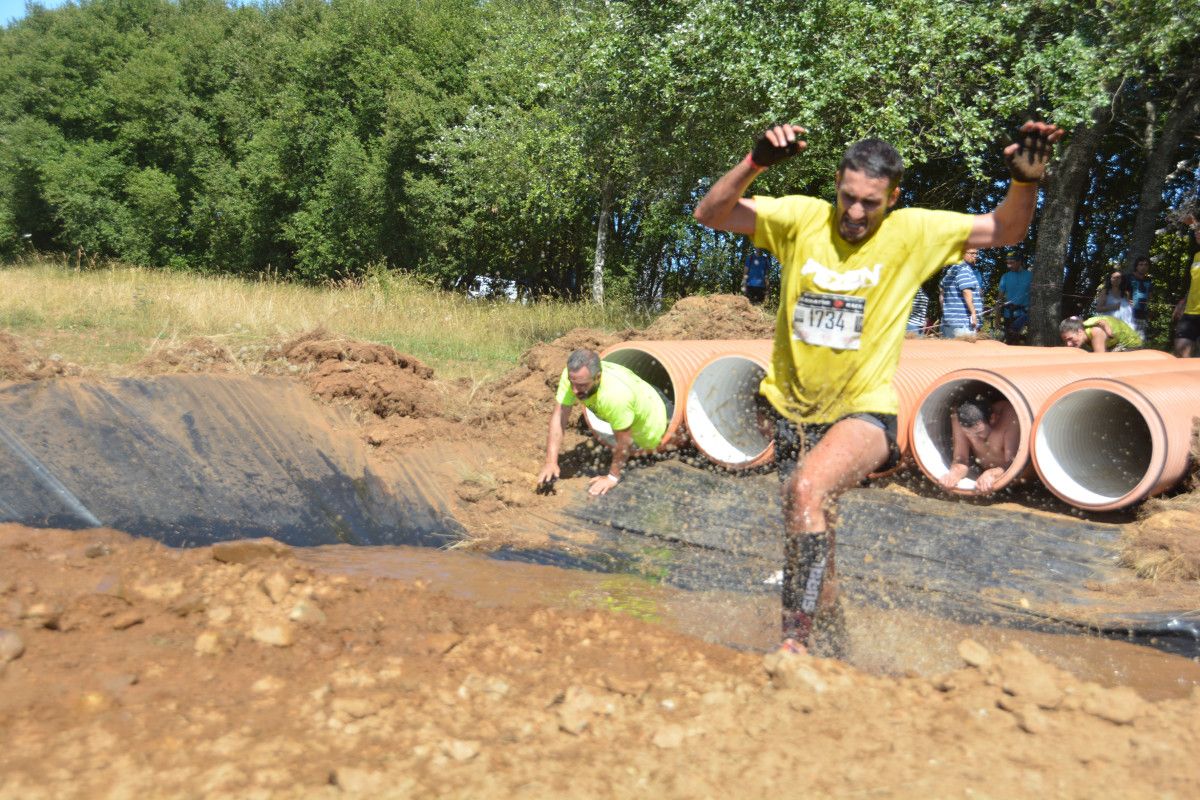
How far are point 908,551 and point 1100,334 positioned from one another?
6.54 metres

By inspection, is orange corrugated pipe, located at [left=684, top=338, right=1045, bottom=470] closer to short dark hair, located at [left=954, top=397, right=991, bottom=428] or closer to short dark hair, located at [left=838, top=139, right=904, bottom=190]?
short dark hair, located at [left=954, top=397, right=991, bottom=428]

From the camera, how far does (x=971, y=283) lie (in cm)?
1058

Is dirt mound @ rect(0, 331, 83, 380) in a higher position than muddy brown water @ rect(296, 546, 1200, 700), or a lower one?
higher

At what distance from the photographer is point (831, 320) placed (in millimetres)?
3928

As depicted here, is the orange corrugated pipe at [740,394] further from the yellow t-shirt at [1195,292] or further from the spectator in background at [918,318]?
the yellow t-shirt at [1195,292]

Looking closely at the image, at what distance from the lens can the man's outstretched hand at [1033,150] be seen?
139 inches

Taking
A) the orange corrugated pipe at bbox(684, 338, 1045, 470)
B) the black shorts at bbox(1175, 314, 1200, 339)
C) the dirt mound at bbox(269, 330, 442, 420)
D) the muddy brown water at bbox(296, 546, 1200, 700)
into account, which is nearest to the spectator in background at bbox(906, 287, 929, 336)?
the orange corrugated pipe at bbox(684, 338, 1045, 470)

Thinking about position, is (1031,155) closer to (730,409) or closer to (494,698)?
(494,698)

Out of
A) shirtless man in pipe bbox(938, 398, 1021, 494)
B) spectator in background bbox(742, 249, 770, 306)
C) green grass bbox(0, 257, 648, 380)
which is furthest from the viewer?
spectator in background bbox(742, 249, 770, 306)

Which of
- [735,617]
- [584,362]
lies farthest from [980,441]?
→ [735,617]

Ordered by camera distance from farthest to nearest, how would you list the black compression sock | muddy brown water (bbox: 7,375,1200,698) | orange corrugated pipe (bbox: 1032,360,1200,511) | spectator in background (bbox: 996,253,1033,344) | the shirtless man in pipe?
spectator in background (bbox: 996,253,1033,344) → the shirtless man in pipe → orange corrugated pipe (bbox: 1032,360,1200,511) → muddy brown water (bbox: 7,375,1200,698) → the black compression sock

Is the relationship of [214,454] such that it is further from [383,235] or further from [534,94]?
[383,235]

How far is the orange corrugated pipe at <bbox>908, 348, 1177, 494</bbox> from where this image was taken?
7375 mm

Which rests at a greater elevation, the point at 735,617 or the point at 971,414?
the point at 971,414
